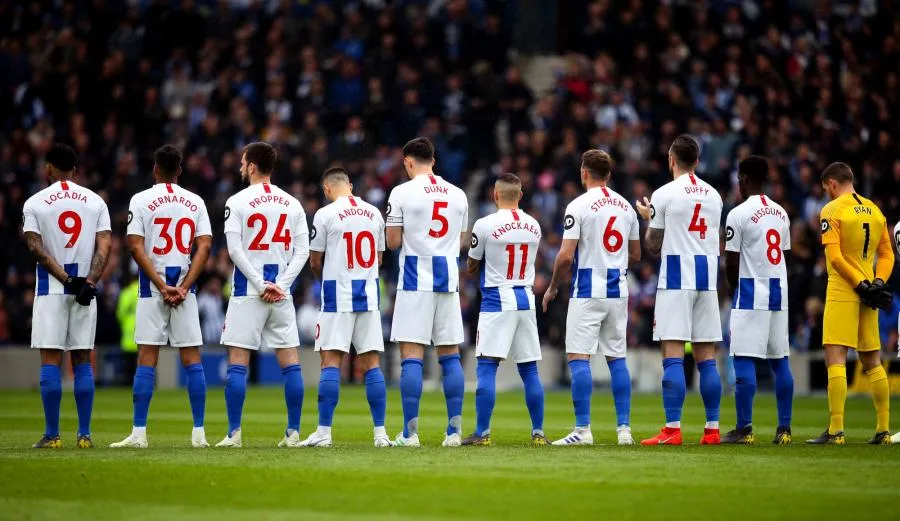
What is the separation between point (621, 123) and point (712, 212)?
52.3 feet

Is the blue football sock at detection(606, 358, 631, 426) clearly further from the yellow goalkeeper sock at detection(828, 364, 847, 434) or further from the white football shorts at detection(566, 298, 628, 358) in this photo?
the yellow goalkeeper sock at detection(828, 364, 847, 434)

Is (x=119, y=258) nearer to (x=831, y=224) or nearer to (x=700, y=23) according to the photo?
(x=700, y=23)

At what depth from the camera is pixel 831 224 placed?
523 inches

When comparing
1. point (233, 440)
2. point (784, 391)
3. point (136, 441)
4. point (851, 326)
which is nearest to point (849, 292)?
point (851, 326)

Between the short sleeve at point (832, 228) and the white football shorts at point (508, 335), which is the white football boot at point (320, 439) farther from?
the short sleeve at point (832, 228)

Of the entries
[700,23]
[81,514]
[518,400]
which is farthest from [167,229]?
[700,23]

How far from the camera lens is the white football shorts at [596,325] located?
520 inches

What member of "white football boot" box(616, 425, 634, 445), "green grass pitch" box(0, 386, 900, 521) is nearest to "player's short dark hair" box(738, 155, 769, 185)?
"green grass pitch" box(0, 386, 900, 521)

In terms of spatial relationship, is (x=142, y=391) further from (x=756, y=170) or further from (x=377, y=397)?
(x=756, y=170)

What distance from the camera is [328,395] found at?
12797mm

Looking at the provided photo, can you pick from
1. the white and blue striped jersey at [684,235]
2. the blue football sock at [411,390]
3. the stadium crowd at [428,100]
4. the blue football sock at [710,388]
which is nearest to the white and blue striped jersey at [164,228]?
the blue football sock at [411,390]

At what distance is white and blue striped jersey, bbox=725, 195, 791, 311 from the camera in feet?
44.3

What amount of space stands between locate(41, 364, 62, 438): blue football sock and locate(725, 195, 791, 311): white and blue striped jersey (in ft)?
20.2

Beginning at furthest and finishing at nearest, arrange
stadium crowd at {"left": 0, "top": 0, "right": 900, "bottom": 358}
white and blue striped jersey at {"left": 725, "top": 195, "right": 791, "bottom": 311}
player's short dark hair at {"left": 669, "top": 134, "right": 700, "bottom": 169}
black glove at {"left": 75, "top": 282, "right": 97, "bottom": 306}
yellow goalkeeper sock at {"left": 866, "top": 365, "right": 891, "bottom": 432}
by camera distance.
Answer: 1. stadium crowd at {"left": 0, "top": 0, "right": 900, "bottom": 358}
2. white and blue striped jersey at {"left": 725, "top": 195, "right": 791, "bottom": 311}
3. player's short dark hair at {"left": 669, "top": 134, "right": 700, "bottom": 169}
4. yellow goalkeeper sock at {"left": 866, "top": 365, "right": 891, "bottom": 432}
5. black glove at {"left": 75, "top": 282, "right": 97, "bottom": 306}
